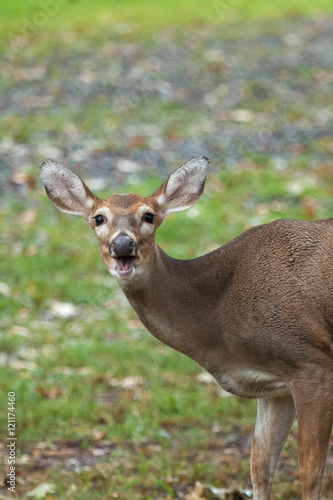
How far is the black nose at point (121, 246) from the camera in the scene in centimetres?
400

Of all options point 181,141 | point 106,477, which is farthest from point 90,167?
point 106,477

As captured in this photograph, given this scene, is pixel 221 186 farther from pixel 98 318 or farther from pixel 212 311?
pixel 212 311

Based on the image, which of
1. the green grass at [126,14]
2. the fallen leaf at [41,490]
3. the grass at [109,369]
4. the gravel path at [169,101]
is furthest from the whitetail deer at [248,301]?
the green grass at [126,14]

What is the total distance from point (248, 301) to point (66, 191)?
3.49 ft

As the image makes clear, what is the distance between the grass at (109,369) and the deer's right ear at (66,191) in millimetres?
1804

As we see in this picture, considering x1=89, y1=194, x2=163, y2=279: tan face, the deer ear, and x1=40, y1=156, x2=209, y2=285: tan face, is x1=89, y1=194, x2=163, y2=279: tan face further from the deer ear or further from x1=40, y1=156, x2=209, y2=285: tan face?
the deer ear

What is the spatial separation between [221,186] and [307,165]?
4.23 feet

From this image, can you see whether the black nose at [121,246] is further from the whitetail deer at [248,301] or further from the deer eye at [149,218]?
the deer eye at [149,218]

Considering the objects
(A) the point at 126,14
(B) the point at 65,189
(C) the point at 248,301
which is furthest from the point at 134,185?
(A) the point at 126,14

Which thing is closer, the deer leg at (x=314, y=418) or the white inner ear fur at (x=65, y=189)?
the deer leg at (x=314, y=418)

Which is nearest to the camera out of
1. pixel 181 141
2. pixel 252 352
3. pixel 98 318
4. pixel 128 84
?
pixel 252 352

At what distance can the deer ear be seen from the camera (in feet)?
14.9

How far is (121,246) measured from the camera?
157 inches

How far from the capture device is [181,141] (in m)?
12.9
